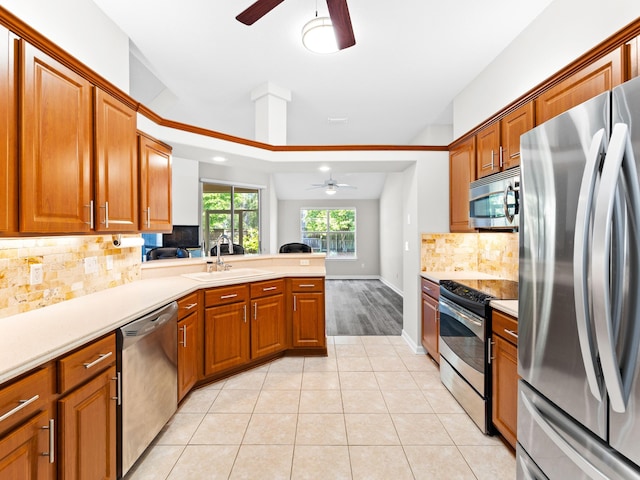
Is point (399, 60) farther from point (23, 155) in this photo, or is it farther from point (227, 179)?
point (227, 179)

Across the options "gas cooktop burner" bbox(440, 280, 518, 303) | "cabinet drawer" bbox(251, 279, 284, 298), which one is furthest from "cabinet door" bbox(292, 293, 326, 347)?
"gas cooktop burner" bbox(440, 280, 518, 303)

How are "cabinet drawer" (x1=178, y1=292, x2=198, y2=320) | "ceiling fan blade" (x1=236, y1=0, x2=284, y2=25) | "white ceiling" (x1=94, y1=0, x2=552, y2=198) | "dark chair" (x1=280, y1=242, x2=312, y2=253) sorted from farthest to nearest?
"dark chair" (x1=280, y1=242, x2=312, y2=253), "cabinet drawer" (x1=178, y1=292, x2=198, y2=320), "white ceiling" (x1=94, y1=0, x2=552, y2=198), "ceiling fan blade" (x1=236, y1=0, x2=284, y2=25)

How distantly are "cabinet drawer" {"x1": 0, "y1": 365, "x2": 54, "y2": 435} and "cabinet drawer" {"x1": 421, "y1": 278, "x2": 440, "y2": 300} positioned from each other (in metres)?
2.82

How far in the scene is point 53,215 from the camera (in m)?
1.53

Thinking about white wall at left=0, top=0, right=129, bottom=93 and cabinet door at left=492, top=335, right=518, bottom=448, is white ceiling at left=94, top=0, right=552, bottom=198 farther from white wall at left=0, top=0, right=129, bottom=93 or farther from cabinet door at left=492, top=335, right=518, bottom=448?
cabinet door at left=492, top=335, right=518, bottom=448

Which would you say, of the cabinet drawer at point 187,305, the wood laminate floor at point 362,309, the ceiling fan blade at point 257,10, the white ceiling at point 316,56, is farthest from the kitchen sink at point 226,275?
the ceiling fan blade at point 257,10

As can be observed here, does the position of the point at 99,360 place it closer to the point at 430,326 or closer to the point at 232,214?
the point at 430,326

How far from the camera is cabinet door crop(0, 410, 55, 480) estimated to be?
1.01 metres

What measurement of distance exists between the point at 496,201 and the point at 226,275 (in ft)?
8.31

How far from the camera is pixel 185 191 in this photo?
18.9 ft

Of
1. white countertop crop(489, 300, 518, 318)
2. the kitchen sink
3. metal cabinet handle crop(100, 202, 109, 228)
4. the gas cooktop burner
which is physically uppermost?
metal cabinet handle crop(100, 202, 109, 228)

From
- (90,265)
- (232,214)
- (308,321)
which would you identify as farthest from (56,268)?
(232,214)

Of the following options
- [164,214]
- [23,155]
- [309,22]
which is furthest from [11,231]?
[309,22]

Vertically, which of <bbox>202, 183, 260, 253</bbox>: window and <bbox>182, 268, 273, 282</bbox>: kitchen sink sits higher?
<bbox>202, 183, 260, 253</bbox>: window
